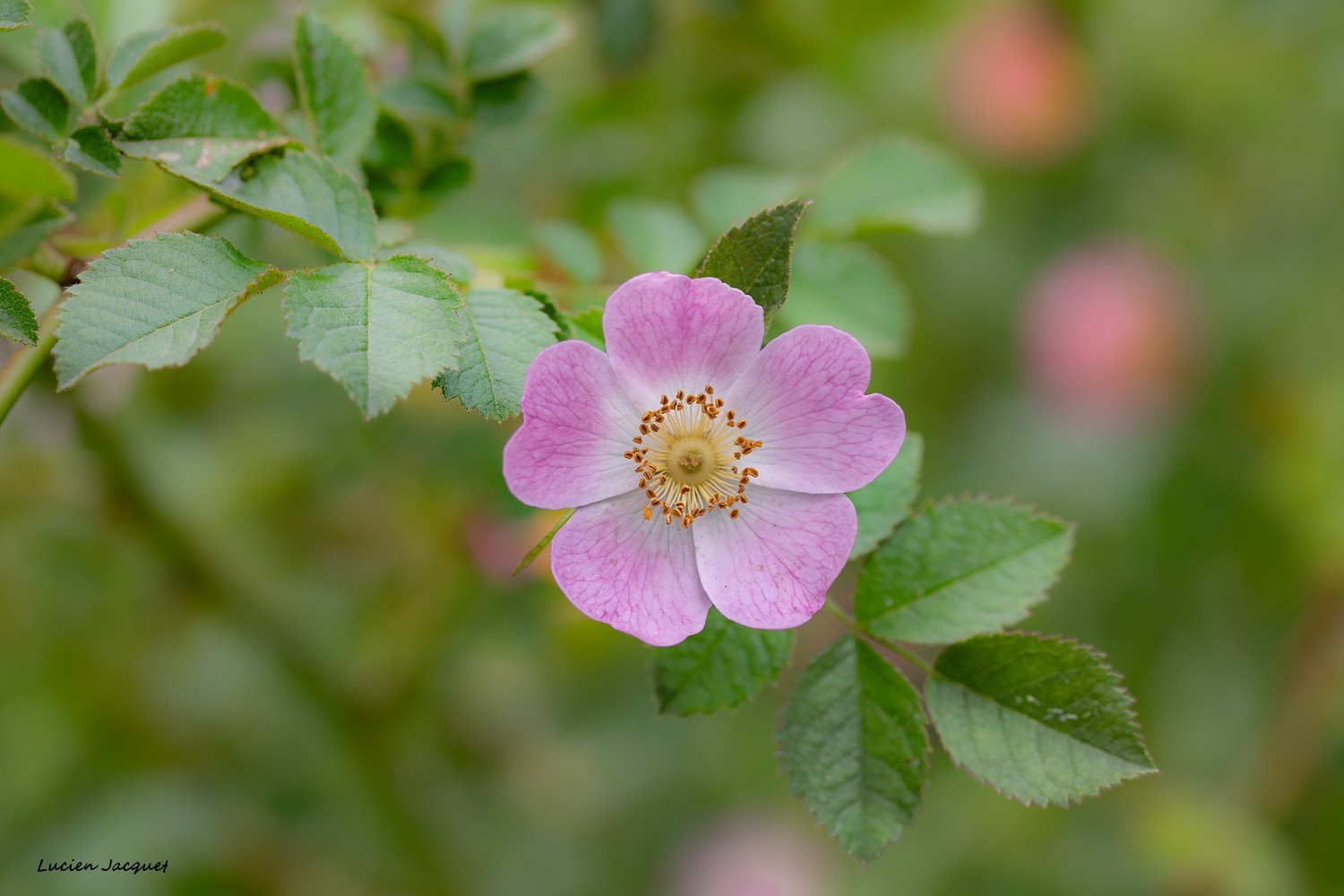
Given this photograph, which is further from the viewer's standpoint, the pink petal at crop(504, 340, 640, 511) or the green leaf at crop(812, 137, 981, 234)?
the green leaf at crop(812, 137, 981, 234)

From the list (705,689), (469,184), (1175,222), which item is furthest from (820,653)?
(1175,222)

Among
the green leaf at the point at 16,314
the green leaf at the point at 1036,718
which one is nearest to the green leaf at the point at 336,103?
the green leaf at the point at 16,314

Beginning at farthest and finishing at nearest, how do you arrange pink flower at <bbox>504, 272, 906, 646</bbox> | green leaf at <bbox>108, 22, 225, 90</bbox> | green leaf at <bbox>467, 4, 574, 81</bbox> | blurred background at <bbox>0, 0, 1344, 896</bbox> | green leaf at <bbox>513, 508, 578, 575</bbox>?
blurred background at <bbox>0, 0, 1344, 896</bbox> → green leaf at <bbox>467, 4, 574, 81</bbox> → green leaf at <bbox>108, 22, 225, 90</bbox> → pink flower at <bbox>504, 272, 906, 646</bbox> → green leaf at <bbox>513, 508, 578, 575</bbox>

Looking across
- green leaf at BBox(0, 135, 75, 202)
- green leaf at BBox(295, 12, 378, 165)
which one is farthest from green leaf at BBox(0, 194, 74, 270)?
green leaf at BBox(295, 12, 378, 165)

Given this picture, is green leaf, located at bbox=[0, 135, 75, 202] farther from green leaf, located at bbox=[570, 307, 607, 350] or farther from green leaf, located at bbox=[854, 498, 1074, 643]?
green leaf, located at bbox=[854, 498, 1074, 643]

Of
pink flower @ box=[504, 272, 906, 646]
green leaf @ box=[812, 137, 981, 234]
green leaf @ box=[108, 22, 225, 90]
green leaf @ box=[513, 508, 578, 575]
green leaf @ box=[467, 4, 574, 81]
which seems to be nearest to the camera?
green leaf @ box=[513, 508, 578, 575]

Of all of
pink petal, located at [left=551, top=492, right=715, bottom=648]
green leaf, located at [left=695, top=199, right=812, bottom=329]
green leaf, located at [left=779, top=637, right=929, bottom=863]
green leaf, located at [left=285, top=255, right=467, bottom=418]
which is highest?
green leaf, located at [left=695, top=199, right=812, bottom=329]

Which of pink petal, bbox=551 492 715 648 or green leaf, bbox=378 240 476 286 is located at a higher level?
green leaf, bbox=378 240 476 286
